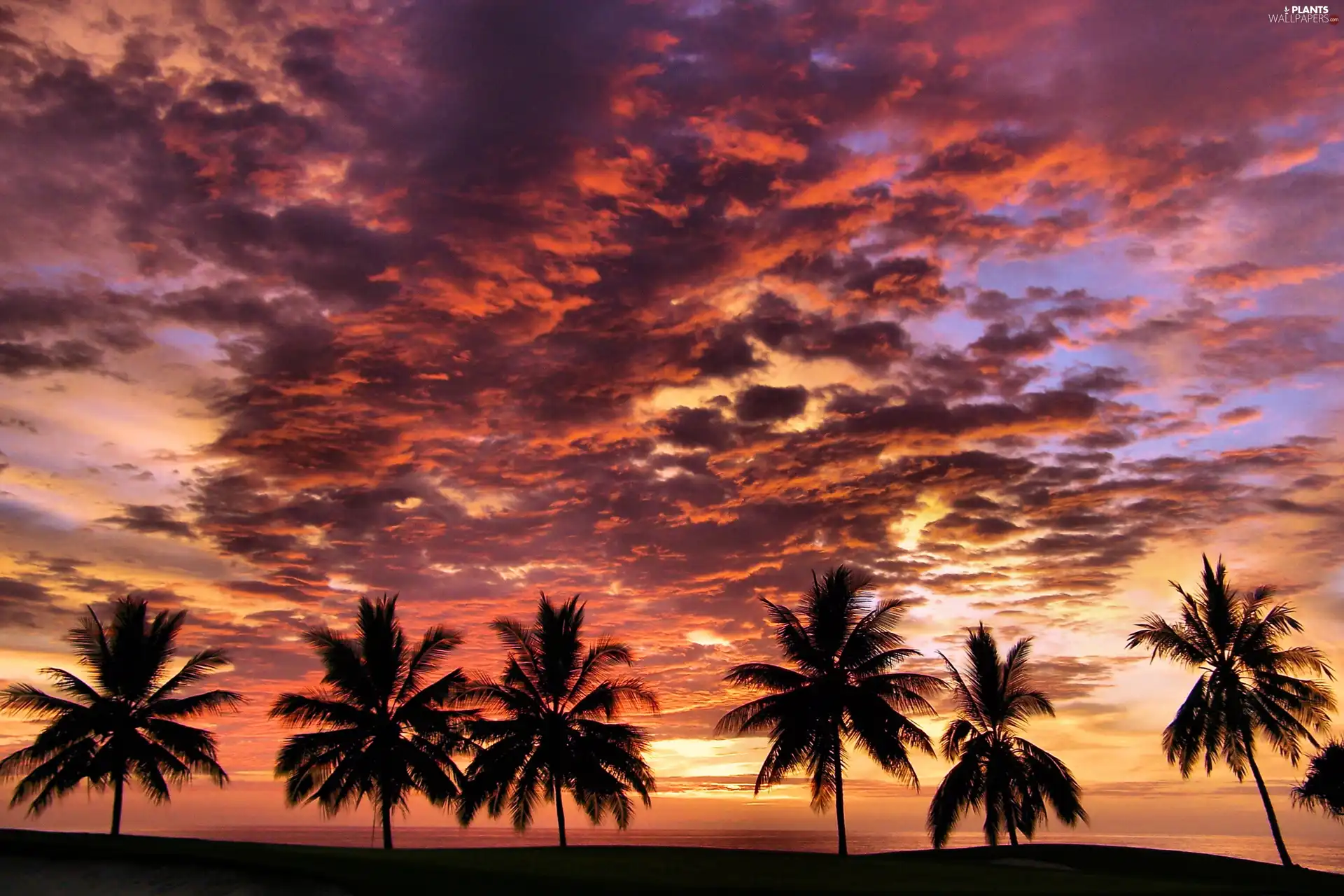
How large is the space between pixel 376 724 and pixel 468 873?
60.4ft

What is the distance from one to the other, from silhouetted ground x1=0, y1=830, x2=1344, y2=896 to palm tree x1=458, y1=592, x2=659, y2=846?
9132mm

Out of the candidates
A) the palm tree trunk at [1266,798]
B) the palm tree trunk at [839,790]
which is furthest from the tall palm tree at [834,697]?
the palm tree trunk at [1266,798]

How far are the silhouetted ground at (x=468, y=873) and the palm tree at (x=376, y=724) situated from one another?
10.1 meters

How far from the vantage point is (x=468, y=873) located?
19.2 meters

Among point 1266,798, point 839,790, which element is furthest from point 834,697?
point 1266,798

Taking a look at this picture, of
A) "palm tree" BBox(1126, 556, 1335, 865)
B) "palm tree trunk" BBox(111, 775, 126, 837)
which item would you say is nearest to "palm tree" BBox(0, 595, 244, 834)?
"palm tree trunk" BBox(111, 775, 126, 837)

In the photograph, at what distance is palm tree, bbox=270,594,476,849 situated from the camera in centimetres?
3484

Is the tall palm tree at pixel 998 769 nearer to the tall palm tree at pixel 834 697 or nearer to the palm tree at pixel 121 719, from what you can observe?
the tall palm tree at pixel 834 697

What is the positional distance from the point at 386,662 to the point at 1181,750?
1297 inches

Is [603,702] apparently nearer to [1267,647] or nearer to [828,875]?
[828,875]

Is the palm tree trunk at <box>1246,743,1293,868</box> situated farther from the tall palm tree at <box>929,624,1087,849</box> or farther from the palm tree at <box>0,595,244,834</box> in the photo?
the palm tree at <box>0,595,244,834</box>

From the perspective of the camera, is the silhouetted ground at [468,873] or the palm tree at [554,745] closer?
the silhouetted ground at [468,873]

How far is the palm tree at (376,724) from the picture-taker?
34844mm

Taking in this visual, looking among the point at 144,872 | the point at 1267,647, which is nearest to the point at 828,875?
the point at 144,872
